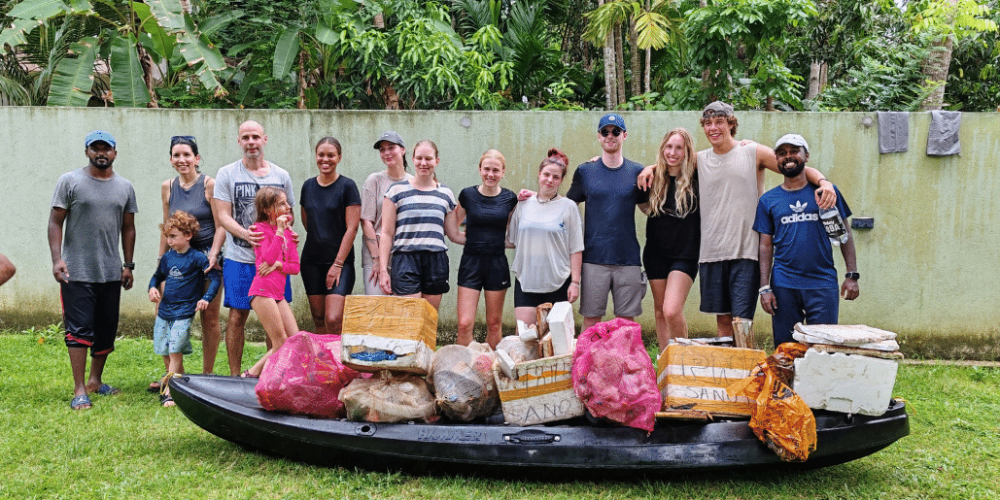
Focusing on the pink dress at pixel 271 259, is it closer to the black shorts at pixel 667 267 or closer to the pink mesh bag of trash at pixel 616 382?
the pink mesh bag of trash at pixel 616 382

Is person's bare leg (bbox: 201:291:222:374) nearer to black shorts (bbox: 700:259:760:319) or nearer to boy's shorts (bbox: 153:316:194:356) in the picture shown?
boy's shorts (bbox: 153:316:194:356)

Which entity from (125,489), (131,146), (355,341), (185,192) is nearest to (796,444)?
(355,341)

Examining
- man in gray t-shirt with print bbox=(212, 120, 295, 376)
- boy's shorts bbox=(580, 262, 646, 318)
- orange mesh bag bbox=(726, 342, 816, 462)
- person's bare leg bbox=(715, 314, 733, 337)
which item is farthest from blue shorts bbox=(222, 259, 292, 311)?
orange mesh bag bbox=(726, 342, 816, 462)

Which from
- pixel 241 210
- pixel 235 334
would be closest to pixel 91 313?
pixel 235 334

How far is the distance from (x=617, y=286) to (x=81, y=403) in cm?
381

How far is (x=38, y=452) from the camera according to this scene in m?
4.59

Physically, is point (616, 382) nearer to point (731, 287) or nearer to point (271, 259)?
point (731, 287)

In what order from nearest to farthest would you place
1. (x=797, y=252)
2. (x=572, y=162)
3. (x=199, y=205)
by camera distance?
(x=797, y=252) < (x=199, y=205) < (x=572, y=162)

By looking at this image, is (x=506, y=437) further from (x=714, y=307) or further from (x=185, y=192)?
(x=185, y=192)

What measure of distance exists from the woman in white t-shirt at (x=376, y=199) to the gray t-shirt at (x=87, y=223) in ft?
6.01

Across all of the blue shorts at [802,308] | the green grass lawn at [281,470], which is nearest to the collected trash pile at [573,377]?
the green grass lawn at [281,470]

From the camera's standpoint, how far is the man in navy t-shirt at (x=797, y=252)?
4.79 m

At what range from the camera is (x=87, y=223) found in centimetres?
571

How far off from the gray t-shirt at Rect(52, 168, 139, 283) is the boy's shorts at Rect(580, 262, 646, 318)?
3461 millimetres
